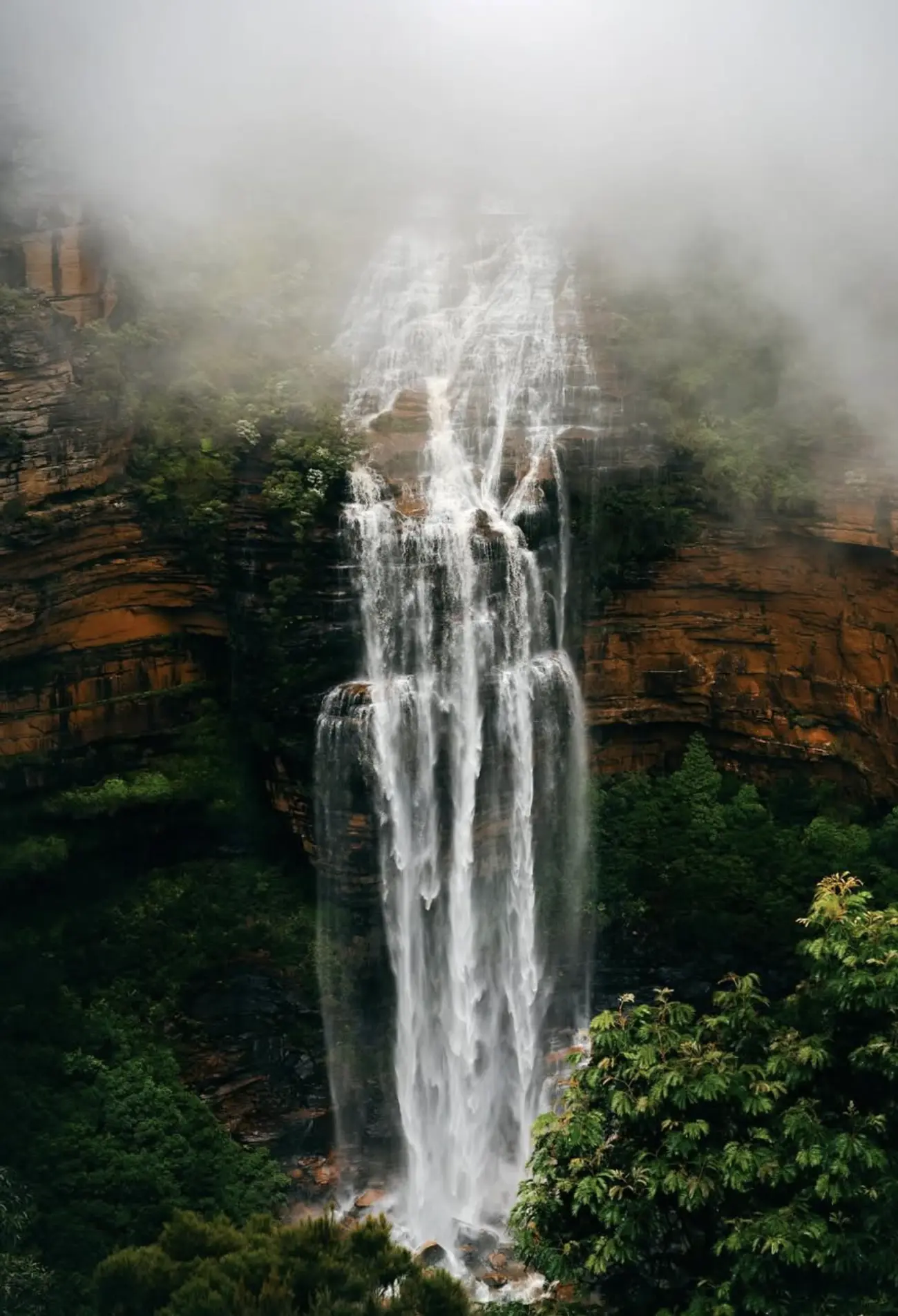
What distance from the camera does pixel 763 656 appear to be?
847 inches

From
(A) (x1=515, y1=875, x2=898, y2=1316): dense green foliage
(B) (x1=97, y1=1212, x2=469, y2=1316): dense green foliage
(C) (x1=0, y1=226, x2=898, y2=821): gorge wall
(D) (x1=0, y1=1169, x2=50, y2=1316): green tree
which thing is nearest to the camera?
(A) (x1=515, y1=875, x2=898, y2=1316): dense green foliage

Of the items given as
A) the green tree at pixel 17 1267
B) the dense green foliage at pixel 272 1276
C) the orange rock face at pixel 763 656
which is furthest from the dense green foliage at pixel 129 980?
the orange rock face at pixel 763 656

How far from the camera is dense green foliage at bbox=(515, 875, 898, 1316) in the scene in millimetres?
13359

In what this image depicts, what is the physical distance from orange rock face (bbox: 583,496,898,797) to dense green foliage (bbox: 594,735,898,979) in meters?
0.49

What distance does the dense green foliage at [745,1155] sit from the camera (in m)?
13.4

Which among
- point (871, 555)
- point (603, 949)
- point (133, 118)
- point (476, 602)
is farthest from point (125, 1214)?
point (133, 118)

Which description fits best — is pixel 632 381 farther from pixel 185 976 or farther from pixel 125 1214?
pixel 125 1214

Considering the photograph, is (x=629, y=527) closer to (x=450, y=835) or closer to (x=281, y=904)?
(x=450, y=835)

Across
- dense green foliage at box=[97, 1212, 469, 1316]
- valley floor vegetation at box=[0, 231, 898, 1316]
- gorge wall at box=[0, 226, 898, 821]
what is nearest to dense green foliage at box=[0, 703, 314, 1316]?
valley floor vegetation at box=[0, 231, 898, 1316]

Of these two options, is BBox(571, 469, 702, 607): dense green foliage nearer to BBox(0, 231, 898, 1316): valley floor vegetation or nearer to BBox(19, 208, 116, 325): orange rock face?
BBox(0, 231, 898, 1316): valley floor vegetation

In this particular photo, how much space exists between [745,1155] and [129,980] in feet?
31.6

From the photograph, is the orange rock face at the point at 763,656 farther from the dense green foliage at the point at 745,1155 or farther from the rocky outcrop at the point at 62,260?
the rocky outcrop at the point at 62,260

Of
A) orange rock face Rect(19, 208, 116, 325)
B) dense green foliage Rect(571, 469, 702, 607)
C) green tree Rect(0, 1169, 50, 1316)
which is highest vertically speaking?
orange rock face Rect(19, 208, 116, 325)

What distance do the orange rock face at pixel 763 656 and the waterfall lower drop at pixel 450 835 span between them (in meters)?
1.03
